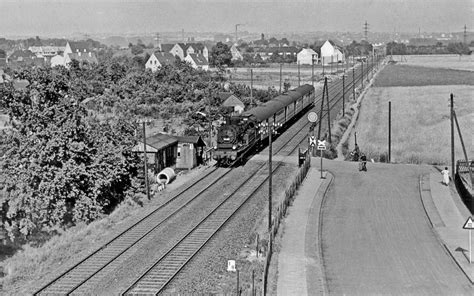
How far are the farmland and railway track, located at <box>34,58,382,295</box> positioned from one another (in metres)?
15.3

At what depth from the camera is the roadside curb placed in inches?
852

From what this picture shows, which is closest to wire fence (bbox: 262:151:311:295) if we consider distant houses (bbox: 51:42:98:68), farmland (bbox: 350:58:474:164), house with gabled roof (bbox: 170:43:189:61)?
farmland (bbox: 350:58:474:164)

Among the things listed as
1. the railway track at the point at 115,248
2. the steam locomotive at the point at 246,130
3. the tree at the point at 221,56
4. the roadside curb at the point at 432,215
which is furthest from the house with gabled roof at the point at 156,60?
the railway track at the point at 115,248

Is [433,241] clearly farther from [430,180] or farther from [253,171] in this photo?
[253,171]

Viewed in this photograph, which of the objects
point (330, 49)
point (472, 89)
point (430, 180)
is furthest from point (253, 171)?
point (330, 49)

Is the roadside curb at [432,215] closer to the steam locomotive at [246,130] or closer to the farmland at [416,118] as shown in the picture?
the farmland at [416,118]

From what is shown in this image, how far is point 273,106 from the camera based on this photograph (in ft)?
162

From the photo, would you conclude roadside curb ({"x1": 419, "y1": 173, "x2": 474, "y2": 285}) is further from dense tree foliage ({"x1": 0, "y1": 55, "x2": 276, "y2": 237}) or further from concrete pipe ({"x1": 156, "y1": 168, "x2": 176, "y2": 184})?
dense tree foliage ({"x1": 0, "y1": 55, "x2": 276, "y2": 237})

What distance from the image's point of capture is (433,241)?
2452cm

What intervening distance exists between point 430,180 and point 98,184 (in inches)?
762

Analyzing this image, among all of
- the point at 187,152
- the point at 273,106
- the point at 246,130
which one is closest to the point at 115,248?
the point at 187,152

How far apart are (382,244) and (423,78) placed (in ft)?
344

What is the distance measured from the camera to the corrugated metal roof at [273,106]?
43.6 m

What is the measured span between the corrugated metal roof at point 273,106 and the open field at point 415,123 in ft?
22.1
